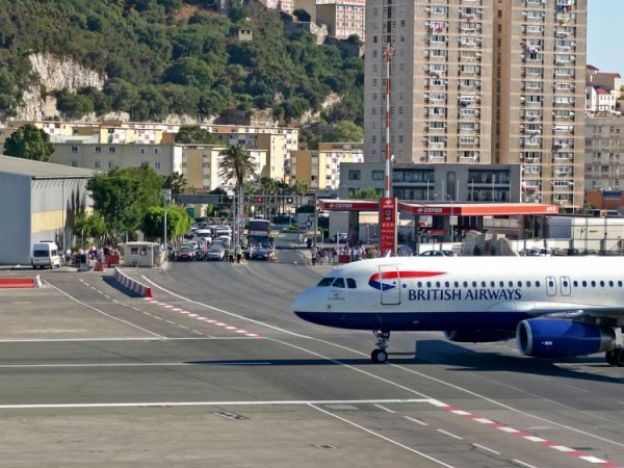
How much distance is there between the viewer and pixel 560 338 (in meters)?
50.6

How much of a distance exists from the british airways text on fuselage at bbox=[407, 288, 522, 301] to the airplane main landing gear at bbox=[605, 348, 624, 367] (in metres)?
3.78

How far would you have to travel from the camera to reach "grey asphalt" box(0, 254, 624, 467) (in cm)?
3616

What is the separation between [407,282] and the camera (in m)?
52.1

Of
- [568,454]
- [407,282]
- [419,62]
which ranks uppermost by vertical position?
[419,62]

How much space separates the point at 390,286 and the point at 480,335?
169 inches

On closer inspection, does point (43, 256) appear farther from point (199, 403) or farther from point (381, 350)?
point (199, 403)

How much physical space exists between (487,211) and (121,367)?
9023cm

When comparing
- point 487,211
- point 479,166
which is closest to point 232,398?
point 487,211

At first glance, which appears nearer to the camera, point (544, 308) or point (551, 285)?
point (544, 308)

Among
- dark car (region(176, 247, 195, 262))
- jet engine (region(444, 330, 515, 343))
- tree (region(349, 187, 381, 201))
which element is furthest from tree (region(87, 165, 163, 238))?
jet engine (region(444, 330, 515, 343))

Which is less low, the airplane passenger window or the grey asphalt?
the airplane passenger window

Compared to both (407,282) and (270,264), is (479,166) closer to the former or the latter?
(270,264)

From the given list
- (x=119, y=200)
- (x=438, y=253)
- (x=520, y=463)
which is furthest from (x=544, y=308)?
(x=119, y=200)

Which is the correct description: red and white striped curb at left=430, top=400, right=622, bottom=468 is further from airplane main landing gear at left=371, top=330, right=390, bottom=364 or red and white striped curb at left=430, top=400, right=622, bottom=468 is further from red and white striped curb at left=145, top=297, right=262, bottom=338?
red and white striped curb at left=145, top=297, right=262, bottom=338
